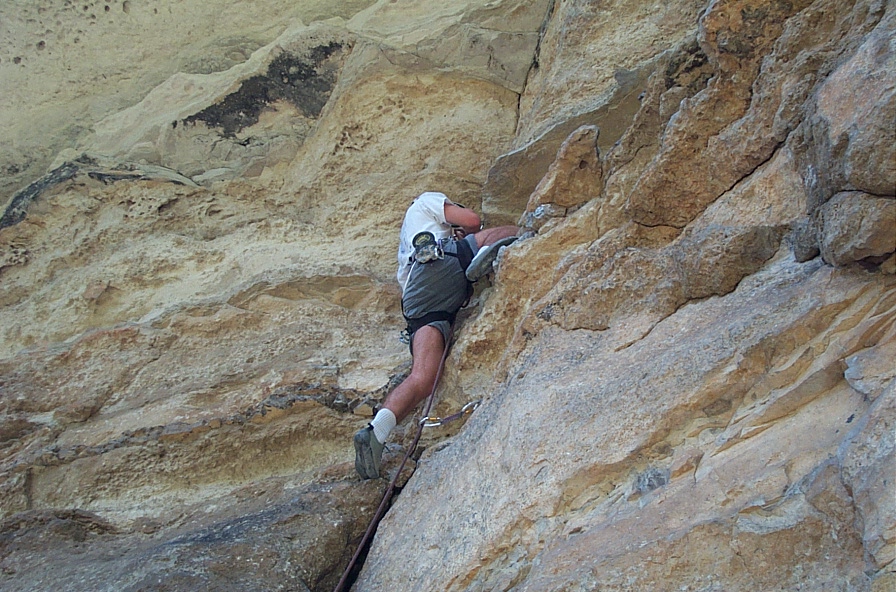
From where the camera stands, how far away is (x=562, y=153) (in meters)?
3.53

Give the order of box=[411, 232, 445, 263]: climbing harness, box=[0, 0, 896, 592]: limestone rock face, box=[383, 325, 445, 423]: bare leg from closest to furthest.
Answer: box=[0, 0, 896, 592]: limestone rock face < box=[383, 325, 445, 423]: bare leg < box=[411, 232, 445, 263]: climbing harness

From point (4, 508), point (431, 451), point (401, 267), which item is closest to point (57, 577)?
point (4, 508)

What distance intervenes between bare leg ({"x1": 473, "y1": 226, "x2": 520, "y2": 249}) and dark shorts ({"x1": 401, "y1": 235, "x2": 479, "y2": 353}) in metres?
0.11

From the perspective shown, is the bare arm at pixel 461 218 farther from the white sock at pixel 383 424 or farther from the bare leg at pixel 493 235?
the white sock at pixel 383 424

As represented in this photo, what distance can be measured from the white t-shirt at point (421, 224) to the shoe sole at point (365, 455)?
116cm

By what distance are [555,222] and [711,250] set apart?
36.4 inches

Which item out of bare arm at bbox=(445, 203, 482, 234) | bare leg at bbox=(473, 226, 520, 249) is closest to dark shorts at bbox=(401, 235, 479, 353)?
bare leg at bbox=(473, 226, 520, 249)

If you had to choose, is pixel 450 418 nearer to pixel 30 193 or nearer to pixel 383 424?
pixel 383 424

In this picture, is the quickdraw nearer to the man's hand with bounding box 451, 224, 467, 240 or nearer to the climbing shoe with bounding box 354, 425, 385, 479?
the climbing shoe with bounding box 354, 425, 385, 479

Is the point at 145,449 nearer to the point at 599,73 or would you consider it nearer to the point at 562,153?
the point at 562,153

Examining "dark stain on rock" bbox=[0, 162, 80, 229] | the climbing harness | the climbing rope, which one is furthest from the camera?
"dark stain on rock" bbox=[0, 162, 80, 229]

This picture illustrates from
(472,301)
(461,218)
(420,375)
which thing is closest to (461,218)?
(461,218)

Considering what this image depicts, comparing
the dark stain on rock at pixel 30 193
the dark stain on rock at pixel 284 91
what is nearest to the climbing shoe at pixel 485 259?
the dark stain on rock at pixel 284 91

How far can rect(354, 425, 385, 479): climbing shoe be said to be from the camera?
313 cm
